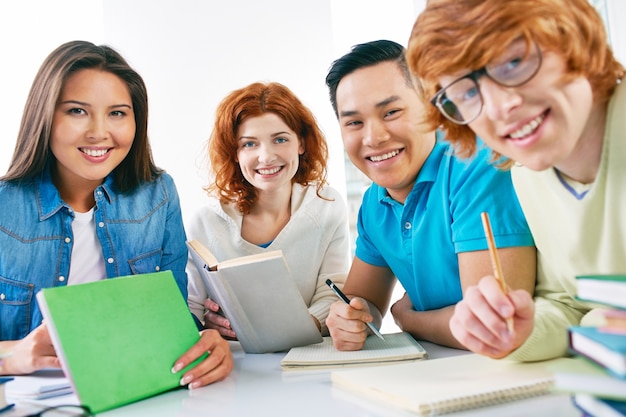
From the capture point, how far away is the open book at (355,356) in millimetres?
1204

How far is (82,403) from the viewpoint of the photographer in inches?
38.2

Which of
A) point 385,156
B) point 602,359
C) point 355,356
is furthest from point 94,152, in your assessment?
point 602,359

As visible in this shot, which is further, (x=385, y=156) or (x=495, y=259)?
(x=385, y=156)

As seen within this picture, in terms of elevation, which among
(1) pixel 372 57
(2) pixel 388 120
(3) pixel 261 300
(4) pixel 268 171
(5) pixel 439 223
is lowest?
(3) pixel 261 300

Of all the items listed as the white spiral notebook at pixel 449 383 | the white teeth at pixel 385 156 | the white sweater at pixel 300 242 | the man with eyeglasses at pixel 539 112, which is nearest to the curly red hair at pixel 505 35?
the man with eyeglasses at pixel 539 112

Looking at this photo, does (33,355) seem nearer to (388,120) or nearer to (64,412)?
(64,412)

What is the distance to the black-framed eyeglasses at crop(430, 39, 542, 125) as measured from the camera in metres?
0.87

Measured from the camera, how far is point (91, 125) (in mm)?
1663

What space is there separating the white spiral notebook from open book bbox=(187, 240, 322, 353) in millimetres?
305

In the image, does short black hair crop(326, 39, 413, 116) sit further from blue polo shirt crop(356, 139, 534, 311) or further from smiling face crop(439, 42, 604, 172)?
smiling face crop(439, 42, 604, 172)

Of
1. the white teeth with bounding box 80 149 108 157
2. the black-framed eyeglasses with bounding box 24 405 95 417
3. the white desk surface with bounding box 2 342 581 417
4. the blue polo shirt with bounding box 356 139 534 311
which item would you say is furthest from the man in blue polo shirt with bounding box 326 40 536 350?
the white teeth with bounding box 80 149 108 157

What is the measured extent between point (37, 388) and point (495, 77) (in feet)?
3.21

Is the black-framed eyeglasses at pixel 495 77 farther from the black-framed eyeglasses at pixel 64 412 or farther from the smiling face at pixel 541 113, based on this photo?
the black-framed eyeglasses at pixel 64 412

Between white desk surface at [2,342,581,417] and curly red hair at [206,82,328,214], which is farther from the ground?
curly red hair at [206,82,328,214]
